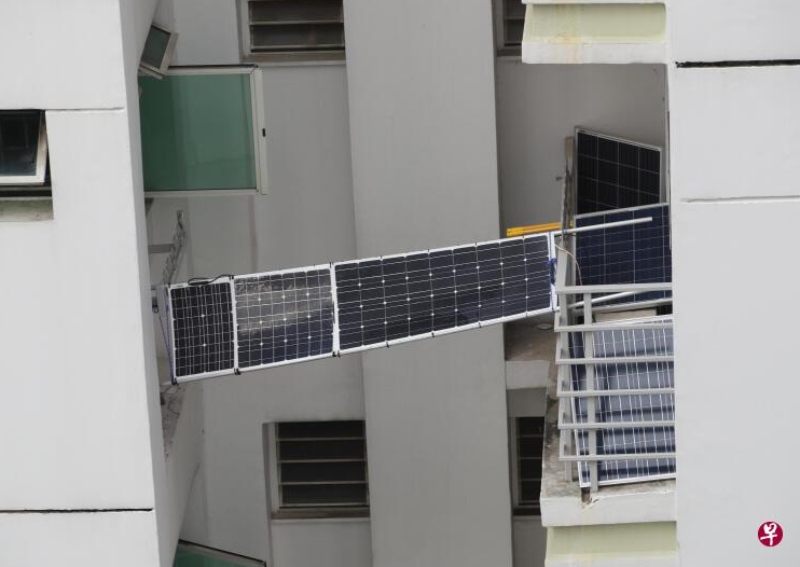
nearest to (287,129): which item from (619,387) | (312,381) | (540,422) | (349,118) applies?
(349,118)

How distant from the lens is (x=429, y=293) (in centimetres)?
1277

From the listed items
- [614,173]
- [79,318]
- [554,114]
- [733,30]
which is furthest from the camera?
[554,114]

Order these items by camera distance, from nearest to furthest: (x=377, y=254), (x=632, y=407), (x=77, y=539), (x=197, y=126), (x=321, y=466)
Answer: (x=632, y=407) → (x=77, y=539) → (x=197, y=126) → (x=377, y=254) → (x=321, y=466)

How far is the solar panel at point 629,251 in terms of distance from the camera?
1329 cm

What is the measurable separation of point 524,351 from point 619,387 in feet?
12.4

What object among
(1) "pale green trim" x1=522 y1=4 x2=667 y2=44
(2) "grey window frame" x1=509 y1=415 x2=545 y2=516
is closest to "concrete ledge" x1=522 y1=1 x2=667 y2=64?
(1) "pale green trim" x1=522 y1=4 x2=667 y2=44

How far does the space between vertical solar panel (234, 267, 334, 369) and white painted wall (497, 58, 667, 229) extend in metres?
3.30

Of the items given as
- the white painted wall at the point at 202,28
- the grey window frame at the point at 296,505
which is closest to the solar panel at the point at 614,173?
the white painted wall at the point at 202,28

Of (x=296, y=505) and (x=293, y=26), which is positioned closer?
(x=293, y=26)

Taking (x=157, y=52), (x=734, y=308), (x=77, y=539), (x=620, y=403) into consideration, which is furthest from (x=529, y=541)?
(x=734, y=308)

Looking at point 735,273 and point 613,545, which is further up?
point 735,273

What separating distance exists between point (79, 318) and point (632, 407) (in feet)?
12.0

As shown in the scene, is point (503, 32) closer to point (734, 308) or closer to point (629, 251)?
point (629, 251)

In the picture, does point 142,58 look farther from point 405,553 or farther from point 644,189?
point 405,553
